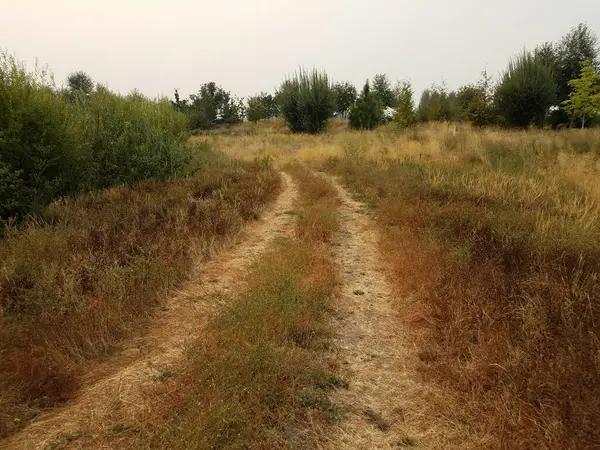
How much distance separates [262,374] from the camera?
3.00 m

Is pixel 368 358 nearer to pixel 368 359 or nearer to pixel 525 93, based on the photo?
pixel 368 359

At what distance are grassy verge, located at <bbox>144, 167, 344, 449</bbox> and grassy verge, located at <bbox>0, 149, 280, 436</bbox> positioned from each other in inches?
44.3

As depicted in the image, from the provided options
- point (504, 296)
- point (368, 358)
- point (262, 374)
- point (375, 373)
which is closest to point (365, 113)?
point (504, 296)

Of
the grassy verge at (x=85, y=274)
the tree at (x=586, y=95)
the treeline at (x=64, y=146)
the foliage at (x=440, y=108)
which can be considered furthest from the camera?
the foliage at (x=440, y=108)

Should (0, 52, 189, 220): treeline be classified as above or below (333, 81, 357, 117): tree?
below

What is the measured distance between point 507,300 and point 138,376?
150 inches

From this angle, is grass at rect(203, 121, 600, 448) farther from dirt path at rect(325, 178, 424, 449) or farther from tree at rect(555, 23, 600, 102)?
tree at rect(555, 23, 600, 102)

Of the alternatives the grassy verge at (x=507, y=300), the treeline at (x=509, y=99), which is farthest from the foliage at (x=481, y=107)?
the grassy verge at (x=507, y=300)

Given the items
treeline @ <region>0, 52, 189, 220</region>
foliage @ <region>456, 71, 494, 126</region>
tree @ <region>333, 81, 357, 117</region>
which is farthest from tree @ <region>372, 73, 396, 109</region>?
treeline @ <region>0, 52, 189, 220</region>

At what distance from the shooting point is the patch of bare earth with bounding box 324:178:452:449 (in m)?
2.69

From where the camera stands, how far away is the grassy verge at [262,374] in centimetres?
249

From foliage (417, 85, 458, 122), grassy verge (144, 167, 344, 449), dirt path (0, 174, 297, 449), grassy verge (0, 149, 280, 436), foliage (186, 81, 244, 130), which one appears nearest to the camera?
grassy verge (144, 167, 344, 449)

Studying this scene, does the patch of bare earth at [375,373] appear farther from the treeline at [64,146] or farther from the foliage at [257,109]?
the foliage at [257,109]

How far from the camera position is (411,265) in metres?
5.16
